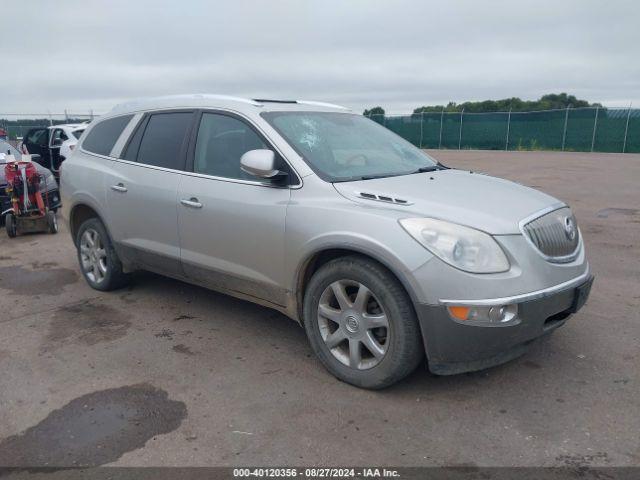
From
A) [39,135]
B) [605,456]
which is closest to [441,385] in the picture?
[605,456]

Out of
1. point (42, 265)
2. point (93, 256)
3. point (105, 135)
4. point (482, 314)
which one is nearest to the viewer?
point (482, 314)

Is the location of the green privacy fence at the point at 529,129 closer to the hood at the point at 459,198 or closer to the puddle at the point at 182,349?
the hood at the point at 459,198

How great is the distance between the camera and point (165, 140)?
477 cm

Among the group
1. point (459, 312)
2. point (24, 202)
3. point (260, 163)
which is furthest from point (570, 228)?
point (24, 202)

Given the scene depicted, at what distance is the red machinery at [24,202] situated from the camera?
840 centimetres

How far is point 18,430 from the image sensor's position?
317 centimetres

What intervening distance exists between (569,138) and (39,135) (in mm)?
23132

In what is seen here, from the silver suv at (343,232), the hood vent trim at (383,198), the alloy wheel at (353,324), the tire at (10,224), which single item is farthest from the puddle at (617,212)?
the tire at (10,224)

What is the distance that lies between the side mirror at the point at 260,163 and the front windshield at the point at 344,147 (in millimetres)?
266

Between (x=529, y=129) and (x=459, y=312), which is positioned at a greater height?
(x=529, y=129)

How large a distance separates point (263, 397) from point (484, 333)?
4.52ft

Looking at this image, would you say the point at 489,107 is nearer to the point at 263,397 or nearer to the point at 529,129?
the point at 529,129

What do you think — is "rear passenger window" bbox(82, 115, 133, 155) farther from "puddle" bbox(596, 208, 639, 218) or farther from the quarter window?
"puddle" bbox(596, 208, 639, 218)

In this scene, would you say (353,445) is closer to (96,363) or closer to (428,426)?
(428,426)
